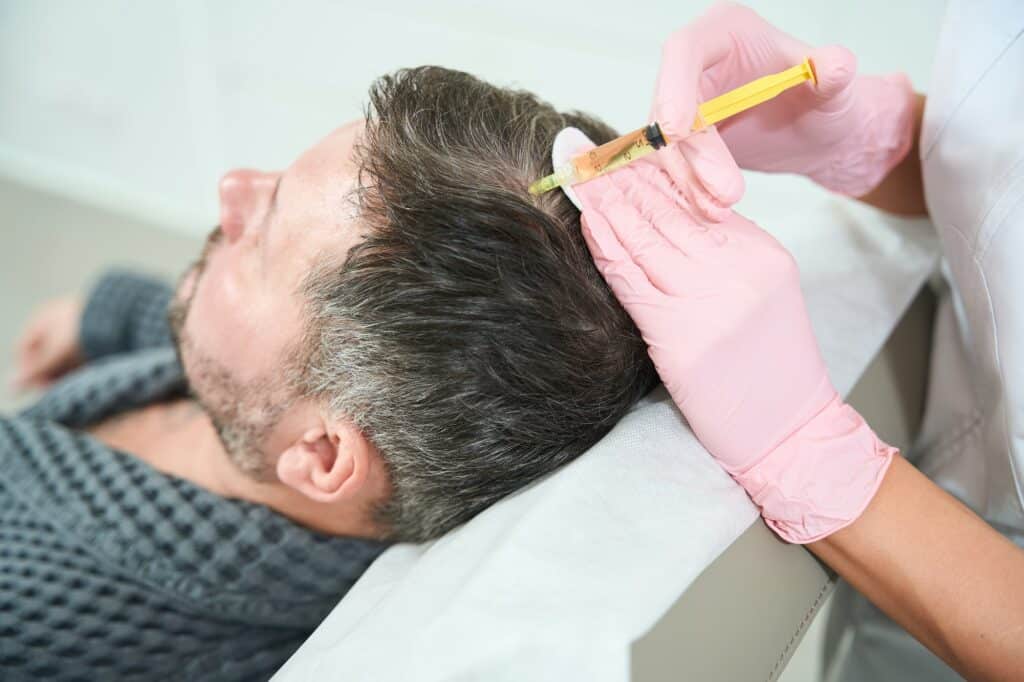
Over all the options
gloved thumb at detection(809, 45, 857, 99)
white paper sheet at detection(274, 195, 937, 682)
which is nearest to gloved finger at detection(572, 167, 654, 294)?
white paper sheet at detection(274, 195, 937, 682)

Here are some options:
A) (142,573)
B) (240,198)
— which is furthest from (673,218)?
(142,573)

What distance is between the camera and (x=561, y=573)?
65 centimetres

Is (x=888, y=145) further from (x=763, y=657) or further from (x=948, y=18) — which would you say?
(x=763, y=657)

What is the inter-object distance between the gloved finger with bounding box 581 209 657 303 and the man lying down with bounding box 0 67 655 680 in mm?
37

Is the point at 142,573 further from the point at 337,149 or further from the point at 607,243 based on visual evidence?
the point at 607,243

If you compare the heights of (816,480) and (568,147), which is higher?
(568,147)

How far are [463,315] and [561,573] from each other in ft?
0.88

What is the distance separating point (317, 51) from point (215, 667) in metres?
1.31

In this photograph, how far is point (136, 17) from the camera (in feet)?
6.66

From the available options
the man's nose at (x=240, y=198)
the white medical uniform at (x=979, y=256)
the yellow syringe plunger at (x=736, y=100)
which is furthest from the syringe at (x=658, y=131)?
the man's nose at (x=240, y=198)

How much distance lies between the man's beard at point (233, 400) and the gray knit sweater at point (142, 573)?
0.07 metres

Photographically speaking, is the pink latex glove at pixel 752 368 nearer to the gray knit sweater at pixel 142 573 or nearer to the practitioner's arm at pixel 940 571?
the practitioner's arm at pixel 940 571

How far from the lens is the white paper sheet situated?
0.61 m

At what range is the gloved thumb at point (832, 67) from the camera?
83 cm
